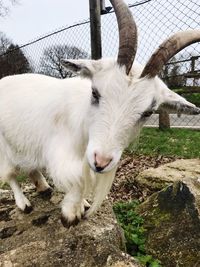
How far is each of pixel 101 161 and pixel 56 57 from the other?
613cm

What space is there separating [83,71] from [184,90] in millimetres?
4785

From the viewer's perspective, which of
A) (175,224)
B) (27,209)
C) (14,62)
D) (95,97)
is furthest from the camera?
(14,62)

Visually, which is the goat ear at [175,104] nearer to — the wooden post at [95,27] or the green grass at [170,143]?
the wooden post at [95,27]

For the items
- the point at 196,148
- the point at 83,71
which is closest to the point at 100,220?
the point at 83,71

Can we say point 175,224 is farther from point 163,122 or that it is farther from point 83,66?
point 163,122

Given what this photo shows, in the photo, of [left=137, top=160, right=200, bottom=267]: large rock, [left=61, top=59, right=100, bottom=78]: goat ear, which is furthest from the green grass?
[left=61, top=59, right=100, bottom=78]: goat ear

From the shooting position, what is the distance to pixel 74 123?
309 centimetres

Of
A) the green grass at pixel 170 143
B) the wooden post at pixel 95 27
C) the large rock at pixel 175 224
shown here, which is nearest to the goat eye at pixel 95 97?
the large rock at pixel 175 224

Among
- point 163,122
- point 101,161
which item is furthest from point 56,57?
point 101,161

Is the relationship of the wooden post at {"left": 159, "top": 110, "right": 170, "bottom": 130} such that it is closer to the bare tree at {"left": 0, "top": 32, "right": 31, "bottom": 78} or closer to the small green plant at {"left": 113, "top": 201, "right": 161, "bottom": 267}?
the bare tree at {"left": 0, "top": 32, "right": 31, "bottom": 78}

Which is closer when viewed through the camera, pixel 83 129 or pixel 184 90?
pixel 83 129

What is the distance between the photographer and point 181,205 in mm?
3375

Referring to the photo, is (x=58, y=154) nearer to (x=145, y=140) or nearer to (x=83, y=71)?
(x=83, y=71)

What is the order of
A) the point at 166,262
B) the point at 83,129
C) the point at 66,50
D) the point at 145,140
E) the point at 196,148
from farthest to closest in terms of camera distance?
the point at 66,50 < the point at 145,140 < the point at 196,148 < the point at 166,262 < the point at 83,129
